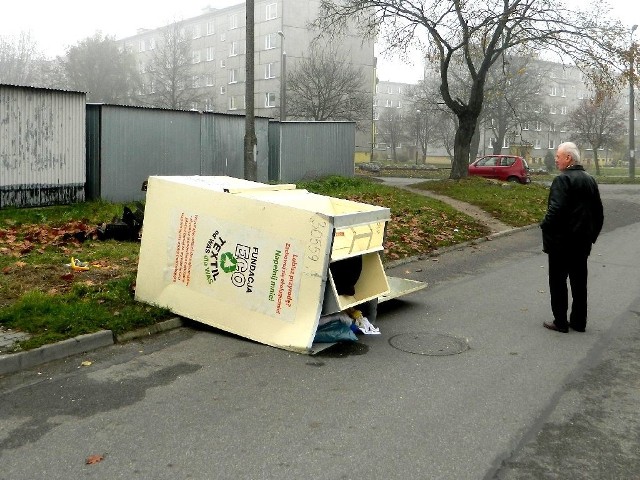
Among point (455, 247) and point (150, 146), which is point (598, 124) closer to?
point (150, 146)

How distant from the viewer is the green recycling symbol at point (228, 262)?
6.26 meters

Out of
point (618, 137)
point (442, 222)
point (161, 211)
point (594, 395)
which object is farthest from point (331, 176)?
point (618, 137)

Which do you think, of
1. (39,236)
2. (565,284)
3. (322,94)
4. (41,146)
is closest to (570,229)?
(565,284)

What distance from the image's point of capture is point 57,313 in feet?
20.9

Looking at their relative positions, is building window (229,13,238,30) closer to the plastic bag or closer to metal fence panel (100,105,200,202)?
metal fence panel (100,105,200,202)

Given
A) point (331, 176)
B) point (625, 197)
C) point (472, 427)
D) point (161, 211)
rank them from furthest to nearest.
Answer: point (625, 197) → point (331, 176) → point (161, 211) → point (472, 427)

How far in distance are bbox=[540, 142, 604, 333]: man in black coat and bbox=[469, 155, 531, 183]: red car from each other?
76.0 ft

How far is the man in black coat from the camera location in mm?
6590

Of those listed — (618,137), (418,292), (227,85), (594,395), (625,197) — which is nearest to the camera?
(594,395)

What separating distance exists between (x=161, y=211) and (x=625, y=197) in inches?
926

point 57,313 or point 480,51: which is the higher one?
point 480,51

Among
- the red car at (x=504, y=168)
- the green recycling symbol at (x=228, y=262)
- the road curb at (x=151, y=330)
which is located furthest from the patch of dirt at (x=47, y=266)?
the red car at (x=504, y=168)

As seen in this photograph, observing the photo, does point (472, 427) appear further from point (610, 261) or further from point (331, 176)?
point (331, 176)

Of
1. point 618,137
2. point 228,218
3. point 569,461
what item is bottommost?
point 569,461
